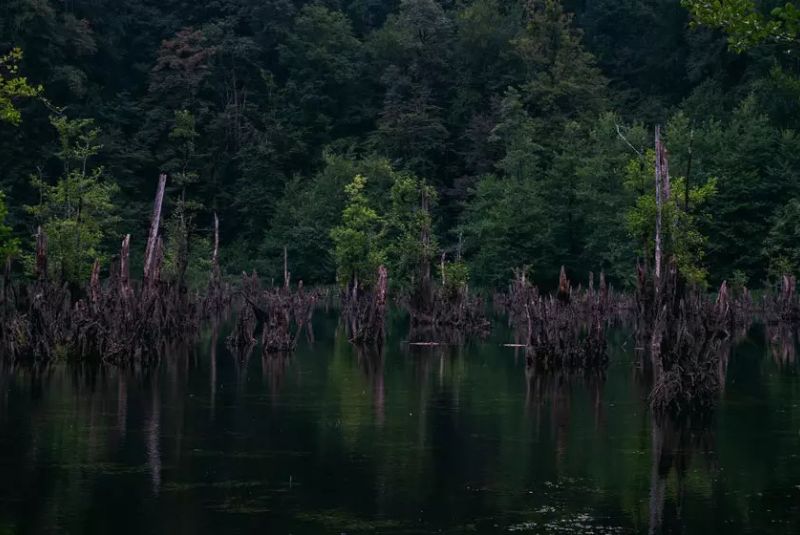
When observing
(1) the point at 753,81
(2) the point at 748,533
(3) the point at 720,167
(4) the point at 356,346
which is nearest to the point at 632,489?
(2) the point at 748,533

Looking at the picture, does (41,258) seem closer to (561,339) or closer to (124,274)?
(124,274)

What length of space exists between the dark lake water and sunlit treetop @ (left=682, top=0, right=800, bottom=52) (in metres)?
6.34

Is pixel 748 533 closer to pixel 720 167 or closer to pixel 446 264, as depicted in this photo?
pixel 446 264

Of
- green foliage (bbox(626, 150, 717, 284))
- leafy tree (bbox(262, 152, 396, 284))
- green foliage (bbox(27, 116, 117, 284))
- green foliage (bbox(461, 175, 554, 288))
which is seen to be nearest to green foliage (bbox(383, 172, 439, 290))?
green foliage (bbox(626, 150, 717, 284))

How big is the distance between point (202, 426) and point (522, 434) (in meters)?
5.52

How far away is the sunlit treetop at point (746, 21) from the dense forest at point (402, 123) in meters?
40.5

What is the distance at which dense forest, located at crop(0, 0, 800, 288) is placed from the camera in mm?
65312

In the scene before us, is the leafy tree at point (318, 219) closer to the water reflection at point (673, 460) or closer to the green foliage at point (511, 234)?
the green foliage at point (511, 234)

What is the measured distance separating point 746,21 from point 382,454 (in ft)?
27.7

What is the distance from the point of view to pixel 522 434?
64.9ft

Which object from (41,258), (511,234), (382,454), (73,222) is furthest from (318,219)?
(382,454)

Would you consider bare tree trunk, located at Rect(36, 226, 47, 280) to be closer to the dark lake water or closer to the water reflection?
the dark lake water

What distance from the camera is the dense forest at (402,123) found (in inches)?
2571

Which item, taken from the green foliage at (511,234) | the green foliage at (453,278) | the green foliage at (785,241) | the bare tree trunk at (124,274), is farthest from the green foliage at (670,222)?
the bare tree trunk at (124,274)
